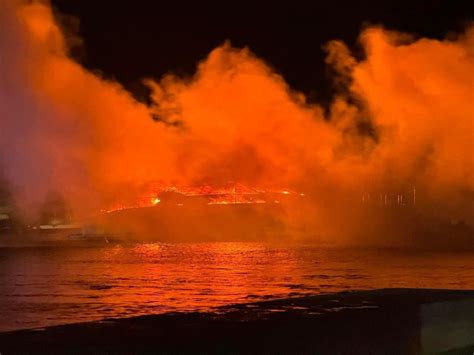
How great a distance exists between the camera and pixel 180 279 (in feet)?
74.6

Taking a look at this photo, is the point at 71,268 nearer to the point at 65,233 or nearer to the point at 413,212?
the point at 65,233

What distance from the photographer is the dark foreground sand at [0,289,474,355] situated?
8.88 metres

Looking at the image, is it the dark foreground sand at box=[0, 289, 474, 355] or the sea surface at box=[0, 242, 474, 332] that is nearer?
the dark foreground sand at box=[0, 289, 474, 355]

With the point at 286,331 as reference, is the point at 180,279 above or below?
above

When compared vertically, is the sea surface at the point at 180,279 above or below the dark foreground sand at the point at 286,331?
above

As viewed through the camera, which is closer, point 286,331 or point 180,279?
point 286,331

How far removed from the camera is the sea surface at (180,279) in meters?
16.0

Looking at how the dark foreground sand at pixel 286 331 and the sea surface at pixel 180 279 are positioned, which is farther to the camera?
the sea surface at pixel 180 279

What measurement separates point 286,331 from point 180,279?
43.6 feet

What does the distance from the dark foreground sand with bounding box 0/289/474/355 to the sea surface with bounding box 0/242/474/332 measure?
120 inches

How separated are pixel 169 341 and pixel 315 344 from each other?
→ 158cm

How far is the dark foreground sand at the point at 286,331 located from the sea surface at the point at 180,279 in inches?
120

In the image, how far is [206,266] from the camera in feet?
92.2

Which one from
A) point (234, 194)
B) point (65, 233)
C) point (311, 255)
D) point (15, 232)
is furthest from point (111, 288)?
point (15, 232)
